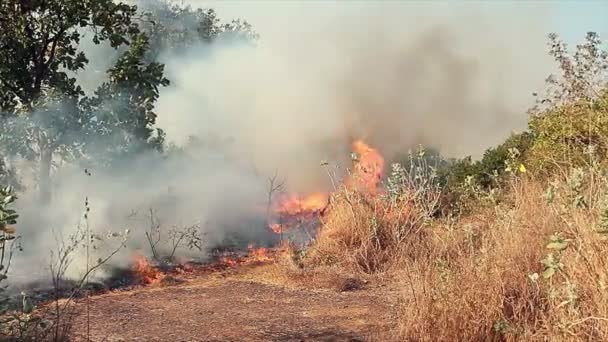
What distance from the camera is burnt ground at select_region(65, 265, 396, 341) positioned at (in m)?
4.92

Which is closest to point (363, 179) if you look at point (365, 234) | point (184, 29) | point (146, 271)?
point (365, 234)

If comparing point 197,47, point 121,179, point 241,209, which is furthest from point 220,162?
point 197,47

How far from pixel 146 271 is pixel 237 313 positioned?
278 centimetres

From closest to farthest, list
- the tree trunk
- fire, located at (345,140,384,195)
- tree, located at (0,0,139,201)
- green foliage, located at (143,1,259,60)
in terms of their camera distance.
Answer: tree, located at (0,0,139,201)
the tree trunk
fire, located at (345,140,384,195)
green foliage, located at (143,1,259,60)

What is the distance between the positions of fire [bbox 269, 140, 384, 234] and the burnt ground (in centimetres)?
233

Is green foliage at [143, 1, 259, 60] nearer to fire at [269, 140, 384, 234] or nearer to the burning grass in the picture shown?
fire at [269, 140, 384, 234]

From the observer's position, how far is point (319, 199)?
13.0 m

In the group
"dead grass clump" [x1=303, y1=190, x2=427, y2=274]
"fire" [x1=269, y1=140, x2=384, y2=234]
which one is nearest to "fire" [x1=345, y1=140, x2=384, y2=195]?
"fire" [x1=269, y1=140, x2=384, y2=234]

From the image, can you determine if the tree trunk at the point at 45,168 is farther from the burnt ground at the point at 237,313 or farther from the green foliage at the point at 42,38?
the burnt ground at the point at 237,313

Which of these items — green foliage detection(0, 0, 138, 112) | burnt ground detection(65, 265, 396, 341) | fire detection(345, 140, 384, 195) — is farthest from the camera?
fire detection(345, 140, 384, 195)

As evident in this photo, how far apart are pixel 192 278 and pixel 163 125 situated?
24.5 feet

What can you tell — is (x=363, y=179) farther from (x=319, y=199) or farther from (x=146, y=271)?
(x=319, y=199)

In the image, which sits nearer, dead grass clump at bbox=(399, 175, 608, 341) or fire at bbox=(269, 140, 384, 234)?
dead grass clump at bbox=(399, 175, 608, 341)

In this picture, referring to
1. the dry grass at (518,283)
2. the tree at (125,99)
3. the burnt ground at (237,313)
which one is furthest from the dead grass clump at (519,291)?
the tree at (125,99)
